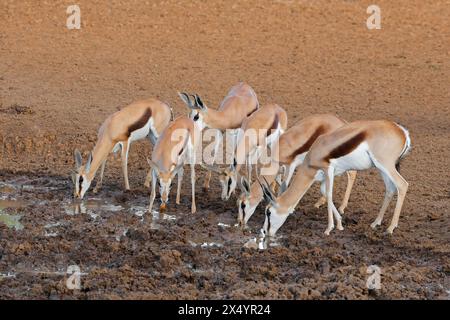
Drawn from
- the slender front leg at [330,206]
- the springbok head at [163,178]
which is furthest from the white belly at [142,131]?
the slender front leg at [330,206]

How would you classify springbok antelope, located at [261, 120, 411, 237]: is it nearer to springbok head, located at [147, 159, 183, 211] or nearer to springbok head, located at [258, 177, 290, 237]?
springbok head, located at [258, 177, 290, 237]

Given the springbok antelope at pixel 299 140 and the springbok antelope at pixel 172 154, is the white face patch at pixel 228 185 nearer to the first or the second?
the springbok antelope at pixel 172 154

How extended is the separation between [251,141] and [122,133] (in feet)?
5.37

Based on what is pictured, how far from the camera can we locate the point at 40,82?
17.0m

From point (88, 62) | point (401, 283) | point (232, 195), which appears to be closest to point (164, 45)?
point (88, 62)

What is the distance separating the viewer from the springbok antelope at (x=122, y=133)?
12.3 m

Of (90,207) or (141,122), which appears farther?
(141,122)

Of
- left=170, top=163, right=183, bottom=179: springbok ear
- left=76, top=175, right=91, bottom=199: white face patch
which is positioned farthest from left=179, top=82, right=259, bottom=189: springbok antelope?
left=76, top=175, right=91, bottom=199: white face patch

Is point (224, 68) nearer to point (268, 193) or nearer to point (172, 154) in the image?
point (172, 154)

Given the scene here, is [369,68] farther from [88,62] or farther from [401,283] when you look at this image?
[401,283]

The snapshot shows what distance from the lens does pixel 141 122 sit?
42.1 ft

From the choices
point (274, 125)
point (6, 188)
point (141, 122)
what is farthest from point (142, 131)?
point (6, 188)

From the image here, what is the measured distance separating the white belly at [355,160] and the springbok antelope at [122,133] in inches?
112

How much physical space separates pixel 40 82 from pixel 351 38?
593 centimetres
